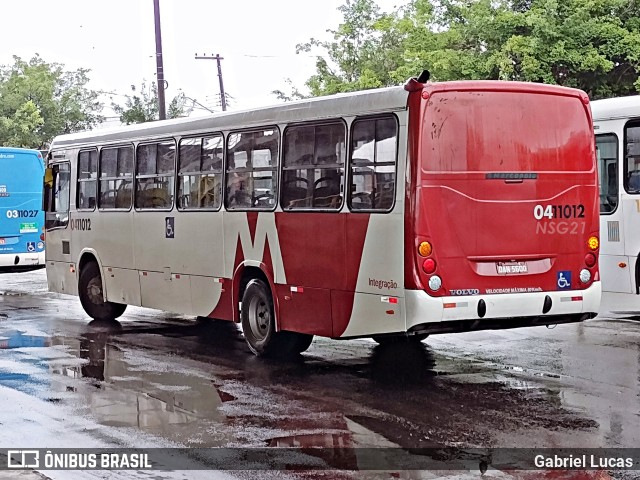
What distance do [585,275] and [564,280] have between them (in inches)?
12.0

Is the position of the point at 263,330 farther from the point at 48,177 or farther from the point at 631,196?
the point at 48,177

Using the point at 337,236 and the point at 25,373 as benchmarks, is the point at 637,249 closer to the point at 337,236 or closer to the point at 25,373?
the point at 337,236

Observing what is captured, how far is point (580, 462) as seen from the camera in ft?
24.8

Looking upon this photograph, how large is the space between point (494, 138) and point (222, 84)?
133 ft

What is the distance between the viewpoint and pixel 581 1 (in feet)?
87.0

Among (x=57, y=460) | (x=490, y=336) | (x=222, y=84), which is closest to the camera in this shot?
(x=57, y=460)

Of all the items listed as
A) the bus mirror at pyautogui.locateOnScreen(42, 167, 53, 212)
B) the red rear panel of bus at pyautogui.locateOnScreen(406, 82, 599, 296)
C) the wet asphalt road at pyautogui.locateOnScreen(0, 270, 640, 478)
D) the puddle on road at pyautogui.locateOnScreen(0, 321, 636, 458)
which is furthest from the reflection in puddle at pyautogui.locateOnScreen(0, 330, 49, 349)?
the red rear panel of bus at pyautogui.locateOnScreen(406, 82, 599, 296)

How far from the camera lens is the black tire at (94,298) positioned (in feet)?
55.3

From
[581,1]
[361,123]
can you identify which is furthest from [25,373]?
[581,1]

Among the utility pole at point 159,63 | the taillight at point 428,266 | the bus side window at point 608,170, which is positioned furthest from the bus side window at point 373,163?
the utility pole at point 159,63

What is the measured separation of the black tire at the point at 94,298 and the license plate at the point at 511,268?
7891 mm

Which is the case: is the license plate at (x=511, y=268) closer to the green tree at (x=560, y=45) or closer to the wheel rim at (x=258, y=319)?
the wheel rim at (x=258, y=319)

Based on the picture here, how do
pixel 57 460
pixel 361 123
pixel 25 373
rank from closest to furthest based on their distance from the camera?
pixel 57 460 → pixel 361 123 → pixel 25 373

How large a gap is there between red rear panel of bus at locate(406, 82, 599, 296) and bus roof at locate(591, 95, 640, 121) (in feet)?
12.4
